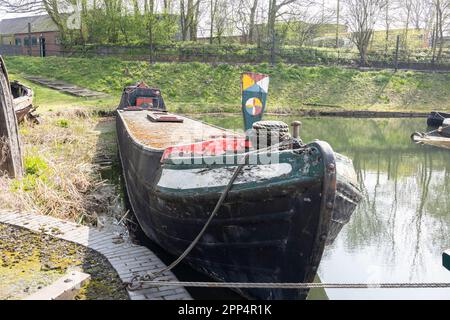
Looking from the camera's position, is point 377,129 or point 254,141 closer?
point 254,141

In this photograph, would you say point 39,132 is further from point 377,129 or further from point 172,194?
point 377,129

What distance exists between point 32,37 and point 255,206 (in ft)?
134

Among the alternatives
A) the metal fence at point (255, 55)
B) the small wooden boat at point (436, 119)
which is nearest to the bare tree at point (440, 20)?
the metal fence at point (255, 55)

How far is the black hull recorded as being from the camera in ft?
12.6

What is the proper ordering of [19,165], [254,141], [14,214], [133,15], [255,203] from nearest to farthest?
[255,203], [254,141], [14,214], [19,165], [133,15]

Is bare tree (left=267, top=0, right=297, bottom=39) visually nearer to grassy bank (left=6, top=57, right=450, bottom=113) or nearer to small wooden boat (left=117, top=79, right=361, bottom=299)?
grassy bank (left=6, top=57, right=450, bottom=113)

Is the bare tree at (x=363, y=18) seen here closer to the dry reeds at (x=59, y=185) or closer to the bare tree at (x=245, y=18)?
the bare tree at (x=245, y=18)

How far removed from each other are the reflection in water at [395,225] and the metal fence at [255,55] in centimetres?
1642

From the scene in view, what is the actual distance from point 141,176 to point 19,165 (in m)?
2.88

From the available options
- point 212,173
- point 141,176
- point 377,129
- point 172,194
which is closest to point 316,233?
point 212,173

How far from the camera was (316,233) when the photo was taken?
3.90 meters

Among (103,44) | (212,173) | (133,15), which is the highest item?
(133,15)

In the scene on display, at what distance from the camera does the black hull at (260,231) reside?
383 cm
